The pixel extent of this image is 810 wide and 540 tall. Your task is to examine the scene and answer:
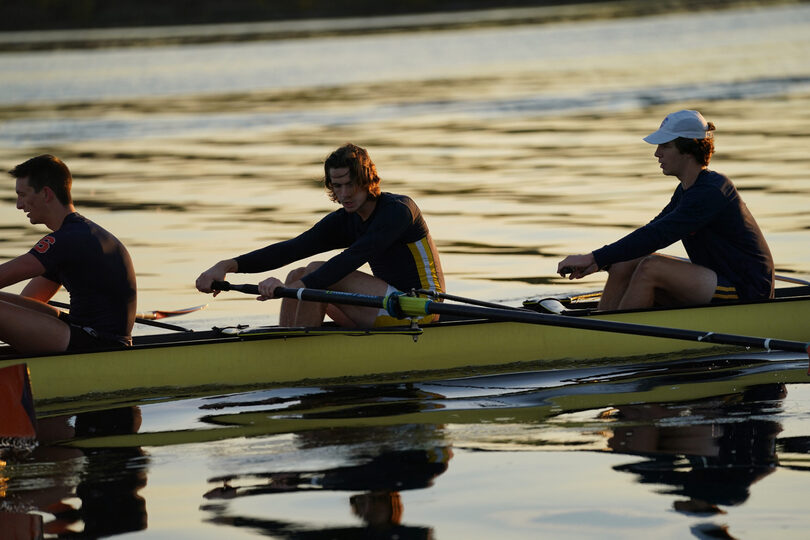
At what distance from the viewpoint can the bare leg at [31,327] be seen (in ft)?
27.3

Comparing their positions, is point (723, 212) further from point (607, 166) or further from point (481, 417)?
point (607, 166)

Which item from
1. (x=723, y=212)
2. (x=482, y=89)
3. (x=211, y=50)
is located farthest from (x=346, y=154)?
(x=211, y=50)

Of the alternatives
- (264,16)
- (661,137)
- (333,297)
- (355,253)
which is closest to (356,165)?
(355,253)

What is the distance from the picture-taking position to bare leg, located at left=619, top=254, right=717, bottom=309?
9.04m

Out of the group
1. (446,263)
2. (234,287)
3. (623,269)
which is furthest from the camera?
(446,263)

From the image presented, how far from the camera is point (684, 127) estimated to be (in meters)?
8.85

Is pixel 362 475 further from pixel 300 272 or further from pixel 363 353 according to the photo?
pixel 300 272

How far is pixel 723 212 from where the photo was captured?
29.1 feet

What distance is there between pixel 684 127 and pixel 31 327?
14.1ft

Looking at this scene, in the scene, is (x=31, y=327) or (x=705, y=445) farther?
(x=31, y=327)

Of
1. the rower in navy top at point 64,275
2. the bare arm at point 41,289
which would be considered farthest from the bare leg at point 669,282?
the bare arm at point 41,289

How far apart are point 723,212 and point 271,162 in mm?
13734

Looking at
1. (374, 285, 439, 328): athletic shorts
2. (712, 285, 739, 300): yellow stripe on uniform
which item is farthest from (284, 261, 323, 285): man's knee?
(712, 285, 739, 300): yellow stripe on uniform

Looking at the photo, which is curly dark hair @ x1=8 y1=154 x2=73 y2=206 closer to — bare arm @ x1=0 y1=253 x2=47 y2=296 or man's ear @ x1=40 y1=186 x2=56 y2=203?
man's ear @ x1=40 y1=186 x2=56 y2=203
